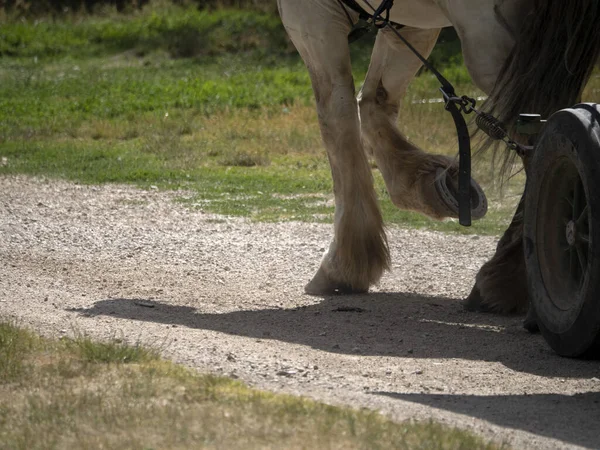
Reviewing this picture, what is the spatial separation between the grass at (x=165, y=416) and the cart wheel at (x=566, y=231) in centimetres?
105

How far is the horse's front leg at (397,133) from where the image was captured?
6.71 m

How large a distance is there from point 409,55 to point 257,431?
430 cm

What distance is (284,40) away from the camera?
21.4m

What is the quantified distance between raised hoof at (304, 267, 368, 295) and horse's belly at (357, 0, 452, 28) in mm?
1580

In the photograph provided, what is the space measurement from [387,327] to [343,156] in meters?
1.38

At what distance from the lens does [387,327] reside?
558 centimetres

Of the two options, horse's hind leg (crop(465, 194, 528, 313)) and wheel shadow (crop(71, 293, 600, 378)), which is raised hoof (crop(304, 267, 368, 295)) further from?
horse's hind leg (crop(465, 194, 528, 313))

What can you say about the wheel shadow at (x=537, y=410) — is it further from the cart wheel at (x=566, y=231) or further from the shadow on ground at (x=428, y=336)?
the cart wheel at (x=566, y=231)

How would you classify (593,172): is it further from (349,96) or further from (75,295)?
(75,295)

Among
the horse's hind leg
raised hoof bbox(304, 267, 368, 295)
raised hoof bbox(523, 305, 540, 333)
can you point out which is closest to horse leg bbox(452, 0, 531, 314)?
the horse's hind leg

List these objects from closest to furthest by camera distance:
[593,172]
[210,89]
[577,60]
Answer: [593,172] → [577,60] → [210,89]

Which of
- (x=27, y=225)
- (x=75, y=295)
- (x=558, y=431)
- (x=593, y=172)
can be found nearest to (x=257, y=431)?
(x=558, y=431)

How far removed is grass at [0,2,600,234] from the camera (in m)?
10.3

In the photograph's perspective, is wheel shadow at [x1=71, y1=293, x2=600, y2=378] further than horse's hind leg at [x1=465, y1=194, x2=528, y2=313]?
No
